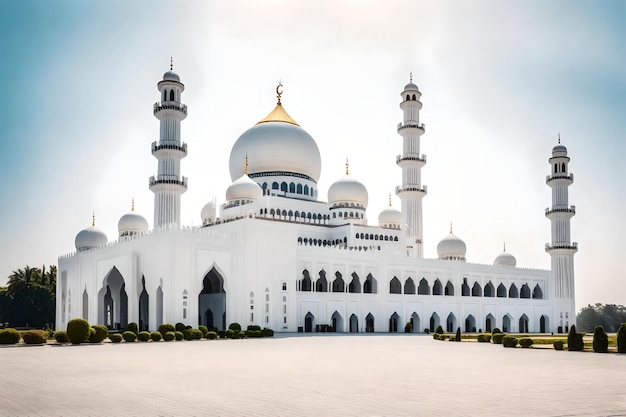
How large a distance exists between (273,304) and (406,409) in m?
31.7

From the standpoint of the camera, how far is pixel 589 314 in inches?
3519

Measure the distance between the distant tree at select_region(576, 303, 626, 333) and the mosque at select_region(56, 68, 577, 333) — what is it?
3465cm

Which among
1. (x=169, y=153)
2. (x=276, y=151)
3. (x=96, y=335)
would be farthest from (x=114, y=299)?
(x=96, y=335)

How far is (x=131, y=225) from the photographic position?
165ft

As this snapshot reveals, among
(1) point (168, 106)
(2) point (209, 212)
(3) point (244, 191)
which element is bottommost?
(2) point (209, 212)

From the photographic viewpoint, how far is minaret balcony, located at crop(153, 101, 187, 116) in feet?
152

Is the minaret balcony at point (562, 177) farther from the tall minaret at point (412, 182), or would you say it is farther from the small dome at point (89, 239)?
the small dome at point (89, 239)

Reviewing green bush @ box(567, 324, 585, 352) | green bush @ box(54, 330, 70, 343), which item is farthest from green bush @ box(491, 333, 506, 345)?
green bush @ box(54, 330, 70, 343)

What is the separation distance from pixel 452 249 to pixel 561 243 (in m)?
8.58

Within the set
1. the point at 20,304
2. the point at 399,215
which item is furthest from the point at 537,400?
the point at 20,304

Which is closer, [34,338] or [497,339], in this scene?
[34,338]

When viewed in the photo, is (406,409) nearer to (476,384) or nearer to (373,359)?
(476,384)

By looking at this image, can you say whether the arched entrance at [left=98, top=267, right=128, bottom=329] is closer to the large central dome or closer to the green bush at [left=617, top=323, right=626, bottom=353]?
the large central dome

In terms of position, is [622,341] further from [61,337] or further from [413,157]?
[413,157]
